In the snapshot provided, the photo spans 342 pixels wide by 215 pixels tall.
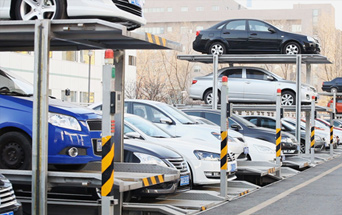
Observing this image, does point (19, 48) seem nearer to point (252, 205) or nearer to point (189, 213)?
point (189, 213)

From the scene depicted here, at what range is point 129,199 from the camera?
10.2 metres

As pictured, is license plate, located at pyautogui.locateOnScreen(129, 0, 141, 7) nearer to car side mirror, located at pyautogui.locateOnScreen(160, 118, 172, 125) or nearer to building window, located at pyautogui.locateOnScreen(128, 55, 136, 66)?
car side mirror, located at pyautogui.locateOnScreen(160, 118, 172, 125)

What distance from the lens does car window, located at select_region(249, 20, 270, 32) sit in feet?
79.9

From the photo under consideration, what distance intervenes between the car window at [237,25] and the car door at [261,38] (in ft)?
0.65

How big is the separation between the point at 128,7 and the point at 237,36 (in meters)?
15.4

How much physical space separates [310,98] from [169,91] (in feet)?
122

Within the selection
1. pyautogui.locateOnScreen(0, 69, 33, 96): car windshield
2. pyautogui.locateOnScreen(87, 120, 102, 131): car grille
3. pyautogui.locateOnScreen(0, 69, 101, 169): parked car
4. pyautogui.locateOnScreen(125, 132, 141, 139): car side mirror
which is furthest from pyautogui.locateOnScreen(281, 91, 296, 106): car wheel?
pyautogui.locateOnScreen(0, 69, 101, 169): parked car

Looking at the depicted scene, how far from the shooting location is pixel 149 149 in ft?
34.5

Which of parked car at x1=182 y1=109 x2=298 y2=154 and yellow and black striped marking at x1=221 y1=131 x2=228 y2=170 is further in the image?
parked car at x1=182 y1=109 x2=298 y2=154

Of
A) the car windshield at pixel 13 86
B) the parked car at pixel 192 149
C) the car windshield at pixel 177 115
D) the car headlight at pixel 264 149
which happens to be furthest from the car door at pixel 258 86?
A: the car windshield at pixel 13 86

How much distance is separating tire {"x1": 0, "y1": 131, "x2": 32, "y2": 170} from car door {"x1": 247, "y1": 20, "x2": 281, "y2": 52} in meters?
16.5

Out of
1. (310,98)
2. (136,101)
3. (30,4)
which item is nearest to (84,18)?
(30,4)

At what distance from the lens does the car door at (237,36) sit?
79.8ft

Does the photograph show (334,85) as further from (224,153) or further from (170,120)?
(224,153)
